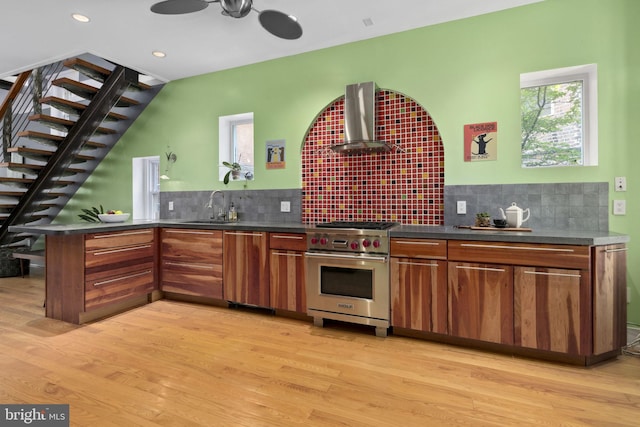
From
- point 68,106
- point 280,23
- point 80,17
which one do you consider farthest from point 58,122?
point 280,23

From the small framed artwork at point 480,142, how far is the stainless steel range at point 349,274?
3.12ft

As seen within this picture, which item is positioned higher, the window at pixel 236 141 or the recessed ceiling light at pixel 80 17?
the recessed ceiling light at pixel 80 17

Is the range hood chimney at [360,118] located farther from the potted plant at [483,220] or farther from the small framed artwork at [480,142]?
the potted plant at [483,220]

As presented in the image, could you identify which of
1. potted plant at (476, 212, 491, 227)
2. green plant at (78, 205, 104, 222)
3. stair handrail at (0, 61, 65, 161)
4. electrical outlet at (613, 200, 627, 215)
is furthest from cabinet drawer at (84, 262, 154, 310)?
electrical outlet at (613, 200, 627, 215)

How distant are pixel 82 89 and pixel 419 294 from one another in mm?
4519

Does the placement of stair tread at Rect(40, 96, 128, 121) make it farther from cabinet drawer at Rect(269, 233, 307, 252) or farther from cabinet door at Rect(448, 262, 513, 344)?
cabinet door at Rect(448, 262, 513, 344)

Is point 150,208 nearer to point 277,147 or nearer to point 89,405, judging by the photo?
point 277,147

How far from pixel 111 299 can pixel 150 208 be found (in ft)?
6.45

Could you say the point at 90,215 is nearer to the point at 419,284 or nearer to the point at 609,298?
the point at 419,284

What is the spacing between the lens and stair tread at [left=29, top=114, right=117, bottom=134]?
3797 mm

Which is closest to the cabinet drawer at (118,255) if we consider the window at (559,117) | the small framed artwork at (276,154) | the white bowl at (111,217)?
the white bowl at (111,217)

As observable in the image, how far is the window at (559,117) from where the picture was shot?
8.55 feet

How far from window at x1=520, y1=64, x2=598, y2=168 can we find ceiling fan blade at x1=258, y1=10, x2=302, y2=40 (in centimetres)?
192

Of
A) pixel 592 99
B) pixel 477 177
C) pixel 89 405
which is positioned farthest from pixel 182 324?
pixel 592 99
